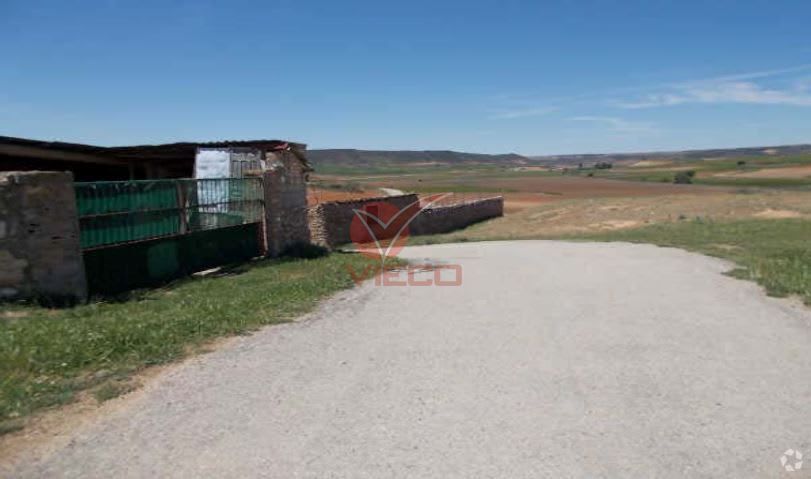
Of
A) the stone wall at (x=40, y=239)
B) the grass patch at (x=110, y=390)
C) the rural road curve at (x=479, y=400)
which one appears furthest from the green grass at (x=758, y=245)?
the stone wall at (x=40, y=239)

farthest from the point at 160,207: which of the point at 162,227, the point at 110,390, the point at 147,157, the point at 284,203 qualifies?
the point at 110,390

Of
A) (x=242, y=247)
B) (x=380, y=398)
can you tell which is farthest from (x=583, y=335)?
(x=242, y=247)

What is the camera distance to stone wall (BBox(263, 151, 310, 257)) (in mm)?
15234

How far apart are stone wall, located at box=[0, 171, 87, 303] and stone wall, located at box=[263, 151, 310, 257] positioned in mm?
5931

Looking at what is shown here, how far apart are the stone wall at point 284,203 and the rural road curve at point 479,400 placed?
6.43m

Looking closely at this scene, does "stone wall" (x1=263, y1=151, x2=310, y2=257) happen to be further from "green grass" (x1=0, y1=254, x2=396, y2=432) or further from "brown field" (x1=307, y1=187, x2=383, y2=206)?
"brown field" (x1=307, y1=187, x2=383, y2=206)

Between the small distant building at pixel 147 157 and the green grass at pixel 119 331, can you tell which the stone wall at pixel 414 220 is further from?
the green grass at pixel 119 331

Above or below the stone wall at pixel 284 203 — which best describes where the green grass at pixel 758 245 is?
below

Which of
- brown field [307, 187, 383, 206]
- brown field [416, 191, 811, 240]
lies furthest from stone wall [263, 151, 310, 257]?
brown field [416, 191, 811, 240]

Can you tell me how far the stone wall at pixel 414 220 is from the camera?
23.7 metres

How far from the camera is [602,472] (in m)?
4.02

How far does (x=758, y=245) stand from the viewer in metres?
17.1

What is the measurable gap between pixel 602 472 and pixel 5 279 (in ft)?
27.1

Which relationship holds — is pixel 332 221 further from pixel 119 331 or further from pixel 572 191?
pixel 572 191
